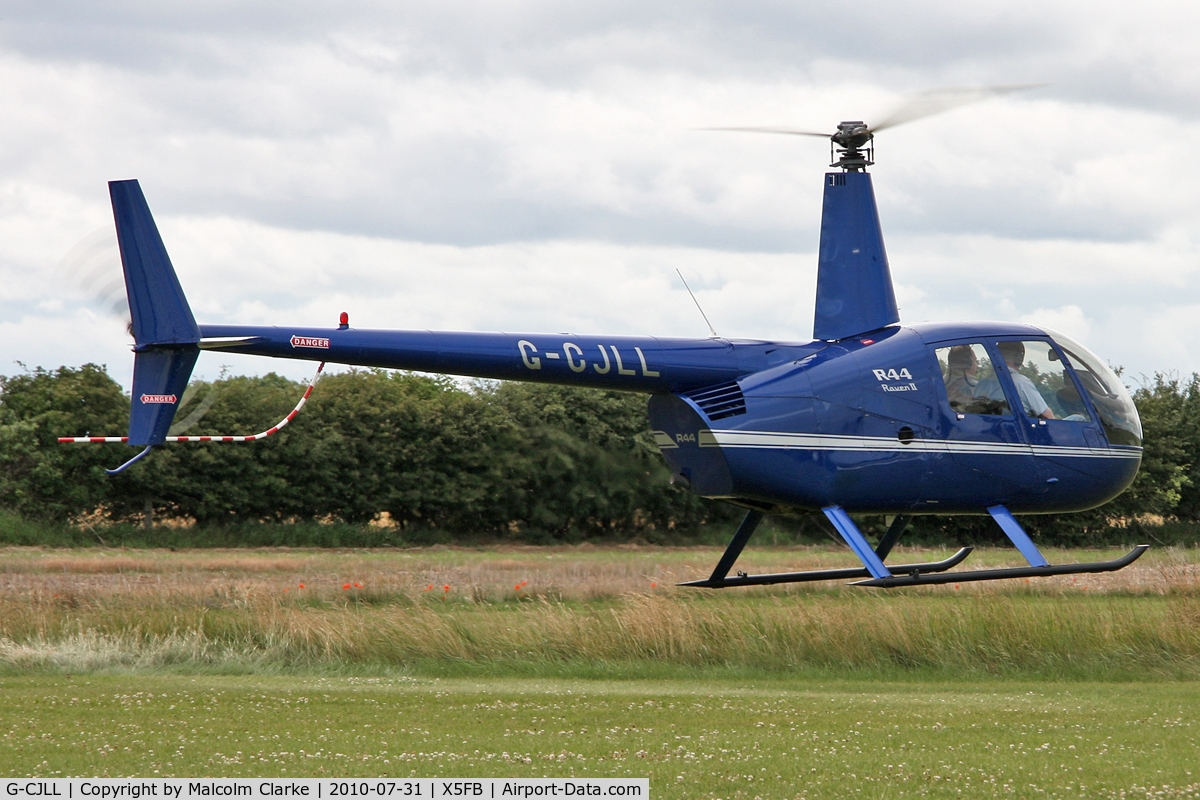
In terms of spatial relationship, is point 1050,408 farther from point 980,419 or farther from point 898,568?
point 898,568

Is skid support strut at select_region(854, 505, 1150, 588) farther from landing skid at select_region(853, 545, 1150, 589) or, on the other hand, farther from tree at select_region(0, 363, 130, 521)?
tree at select_region(0, 363, 130, 521)

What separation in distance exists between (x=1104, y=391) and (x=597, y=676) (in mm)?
10958

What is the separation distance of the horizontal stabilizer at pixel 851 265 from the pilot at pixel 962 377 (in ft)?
2.48

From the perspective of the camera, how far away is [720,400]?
1187cm

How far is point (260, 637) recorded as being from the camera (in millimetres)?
22297

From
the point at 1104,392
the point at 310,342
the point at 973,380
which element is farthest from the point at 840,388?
the point at 310,342

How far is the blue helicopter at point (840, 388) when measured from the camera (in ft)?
37.0

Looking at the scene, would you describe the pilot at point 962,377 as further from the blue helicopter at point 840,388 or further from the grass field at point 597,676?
the grass field at point 597,676

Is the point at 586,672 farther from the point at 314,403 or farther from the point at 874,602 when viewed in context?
the point at 314,403

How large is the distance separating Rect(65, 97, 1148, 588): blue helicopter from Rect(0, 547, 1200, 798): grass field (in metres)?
2.80

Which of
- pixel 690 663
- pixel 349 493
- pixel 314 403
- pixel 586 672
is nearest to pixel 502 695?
pixel 586 672

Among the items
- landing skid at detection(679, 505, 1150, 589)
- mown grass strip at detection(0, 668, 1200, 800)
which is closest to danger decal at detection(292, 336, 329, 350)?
mown grass strip at detection(0, 668, 1200, 800)

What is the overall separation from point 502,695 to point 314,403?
17.7 m

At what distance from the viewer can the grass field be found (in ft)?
42.5
